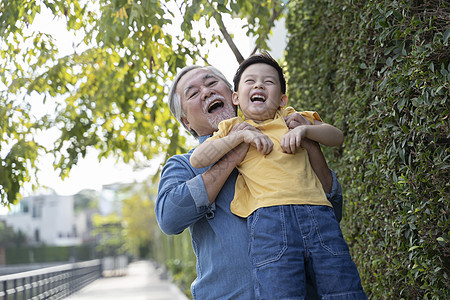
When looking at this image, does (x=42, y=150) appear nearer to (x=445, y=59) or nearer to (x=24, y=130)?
(x=24, y=130)

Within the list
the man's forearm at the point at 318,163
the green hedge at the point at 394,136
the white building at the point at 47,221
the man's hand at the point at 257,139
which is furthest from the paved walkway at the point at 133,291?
the white building at the point at 47,221

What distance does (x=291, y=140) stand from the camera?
6.50ft

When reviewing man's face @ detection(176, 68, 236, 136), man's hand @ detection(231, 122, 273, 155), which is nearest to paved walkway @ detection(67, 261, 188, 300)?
man's face @ detection(176, 68, 236, 136)

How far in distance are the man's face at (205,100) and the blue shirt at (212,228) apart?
39 cm

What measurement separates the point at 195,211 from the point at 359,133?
193 cm

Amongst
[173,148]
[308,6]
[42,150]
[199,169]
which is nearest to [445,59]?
[199,169]

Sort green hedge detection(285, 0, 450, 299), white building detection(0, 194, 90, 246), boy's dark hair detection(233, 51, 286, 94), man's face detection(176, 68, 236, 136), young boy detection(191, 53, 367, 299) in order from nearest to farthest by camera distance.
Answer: young boy detection(191, 53, 367, 299) → boy's dark hair detection(233, 51, 286, 94) → man's face detection(176, 68, 236, 136) → green hedge detection(285, 0, 450, 299) → white building detection(0, 194, 90, 246)

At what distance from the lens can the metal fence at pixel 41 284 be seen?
6.38 m

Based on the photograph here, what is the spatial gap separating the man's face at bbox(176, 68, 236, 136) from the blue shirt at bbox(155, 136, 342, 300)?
387 millimetres

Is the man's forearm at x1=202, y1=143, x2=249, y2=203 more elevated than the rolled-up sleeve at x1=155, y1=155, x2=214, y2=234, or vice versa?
the man's forearm at x1=202, y1=143, x2=249, y2=203

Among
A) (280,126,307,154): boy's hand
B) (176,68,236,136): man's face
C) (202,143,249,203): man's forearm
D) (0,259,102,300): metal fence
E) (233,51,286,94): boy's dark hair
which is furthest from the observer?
(0,259,102,300): metal fence

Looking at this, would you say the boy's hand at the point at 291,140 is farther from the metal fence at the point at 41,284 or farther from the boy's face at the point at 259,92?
the metal fence at the point at 41,284

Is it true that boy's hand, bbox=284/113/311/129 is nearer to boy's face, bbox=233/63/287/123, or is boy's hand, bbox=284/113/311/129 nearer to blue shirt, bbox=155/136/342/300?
boy's face, bbox=233/63/287/123

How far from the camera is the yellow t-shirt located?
1.95 meters
